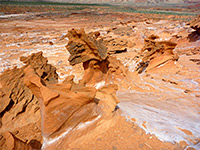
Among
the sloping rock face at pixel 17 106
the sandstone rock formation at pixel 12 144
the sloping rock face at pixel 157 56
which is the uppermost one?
the sandstone rock formation at pixel 12 144

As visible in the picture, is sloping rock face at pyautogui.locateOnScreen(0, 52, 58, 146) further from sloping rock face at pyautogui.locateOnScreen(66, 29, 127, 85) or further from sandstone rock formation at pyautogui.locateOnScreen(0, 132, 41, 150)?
sloping rock face at pyautogui.locateOnScreen(66, 29, 127, 85)

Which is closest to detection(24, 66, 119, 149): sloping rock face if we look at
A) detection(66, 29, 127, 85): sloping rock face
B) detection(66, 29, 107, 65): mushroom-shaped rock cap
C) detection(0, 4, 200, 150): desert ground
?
detection(0, 4, 200, 150): desert ground

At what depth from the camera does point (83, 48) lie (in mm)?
4707

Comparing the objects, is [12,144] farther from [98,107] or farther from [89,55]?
[89,55]

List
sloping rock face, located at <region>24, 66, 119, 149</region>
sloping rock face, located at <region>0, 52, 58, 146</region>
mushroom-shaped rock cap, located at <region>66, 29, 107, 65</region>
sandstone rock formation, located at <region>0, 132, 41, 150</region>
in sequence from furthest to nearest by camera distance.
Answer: mushroom-shaped rock cap, located at <region>66, 29, 107, 65</region> → sloping rock face, located at <region>0, 52, 58, 146</region> → sloping rock face, located at <region>24, 66, 119, 149</region> → sandstone rock formation, located at <region>0, 132, 41, 150</region>

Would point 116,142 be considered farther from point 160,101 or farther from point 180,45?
point 180,45

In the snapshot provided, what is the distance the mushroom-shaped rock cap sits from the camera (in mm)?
4617

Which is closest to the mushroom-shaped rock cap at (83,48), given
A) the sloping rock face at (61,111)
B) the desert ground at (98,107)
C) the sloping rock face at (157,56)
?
the desert ground at (98,107)

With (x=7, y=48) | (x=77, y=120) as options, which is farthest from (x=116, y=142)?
(x=7, y=48)

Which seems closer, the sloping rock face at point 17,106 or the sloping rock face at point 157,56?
the sloping rock face at point 17,106

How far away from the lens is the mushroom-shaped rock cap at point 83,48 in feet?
15.1

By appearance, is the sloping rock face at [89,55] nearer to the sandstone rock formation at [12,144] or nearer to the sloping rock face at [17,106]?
the sloping rock face at [17,106]

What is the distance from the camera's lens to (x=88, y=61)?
4855 mm

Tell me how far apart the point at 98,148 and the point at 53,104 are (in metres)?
0.91
